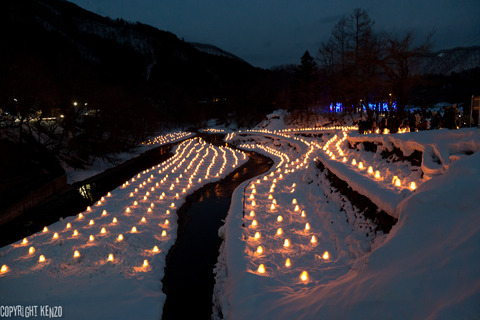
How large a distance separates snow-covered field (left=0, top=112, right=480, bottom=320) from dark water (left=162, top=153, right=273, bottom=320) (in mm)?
309

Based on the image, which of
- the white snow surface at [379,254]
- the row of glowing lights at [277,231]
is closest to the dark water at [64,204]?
the white snow surface at [379,254]

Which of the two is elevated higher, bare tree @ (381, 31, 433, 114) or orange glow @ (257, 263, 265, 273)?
bare tree @ (381, 31, 433, 114)

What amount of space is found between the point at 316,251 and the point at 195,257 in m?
3.44

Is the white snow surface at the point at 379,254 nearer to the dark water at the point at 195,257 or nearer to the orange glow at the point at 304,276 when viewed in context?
the orange glow at the point at 304,276

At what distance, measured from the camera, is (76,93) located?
1855 cm

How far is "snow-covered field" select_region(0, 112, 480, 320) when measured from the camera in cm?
314

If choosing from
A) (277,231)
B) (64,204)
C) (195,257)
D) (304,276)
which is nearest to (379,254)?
(304,276)

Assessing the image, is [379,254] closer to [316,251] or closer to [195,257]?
[316,251]

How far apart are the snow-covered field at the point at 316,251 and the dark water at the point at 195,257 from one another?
31cm

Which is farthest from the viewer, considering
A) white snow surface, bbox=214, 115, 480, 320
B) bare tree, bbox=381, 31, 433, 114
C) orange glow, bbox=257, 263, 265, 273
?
bare tree, bbox=381, 31, 433, 114

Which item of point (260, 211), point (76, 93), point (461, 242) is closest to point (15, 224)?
point (260, 211)

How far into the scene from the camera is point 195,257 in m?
7.70

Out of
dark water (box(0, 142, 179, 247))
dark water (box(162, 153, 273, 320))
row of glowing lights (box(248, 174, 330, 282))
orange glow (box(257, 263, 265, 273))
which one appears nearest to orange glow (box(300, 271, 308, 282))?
row of glowing lights (box(248, 174, 330, 282))

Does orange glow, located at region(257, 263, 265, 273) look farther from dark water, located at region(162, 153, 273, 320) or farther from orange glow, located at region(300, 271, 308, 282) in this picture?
dark water, located at region(162, 153, 273, 320)
